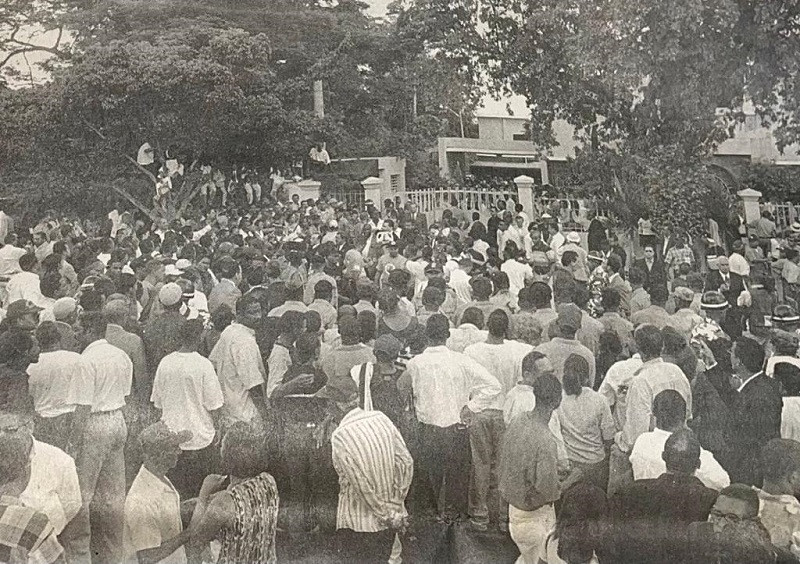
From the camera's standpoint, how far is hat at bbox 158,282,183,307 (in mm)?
4598

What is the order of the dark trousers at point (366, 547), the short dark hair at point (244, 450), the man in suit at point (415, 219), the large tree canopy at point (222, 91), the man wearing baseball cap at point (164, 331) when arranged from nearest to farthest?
the dark trousers at point (366, 547), the short dark hair at point (244, 450), the man wearing baseball cap at point (164, 331), the large tree canopy at point (222, 91), the man in suit at point (415, 219)

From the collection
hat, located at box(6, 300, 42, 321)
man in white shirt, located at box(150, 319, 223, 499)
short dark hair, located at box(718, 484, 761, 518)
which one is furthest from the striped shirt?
hat, located at box(6, 300, 42, 321)

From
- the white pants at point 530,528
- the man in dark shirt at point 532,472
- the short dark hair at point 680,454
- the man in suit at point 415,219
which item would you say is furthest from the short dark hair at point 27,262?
the short dark hair at point 680,454

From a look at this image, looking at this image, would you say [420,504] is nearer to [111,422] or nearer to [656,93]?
[111,422]

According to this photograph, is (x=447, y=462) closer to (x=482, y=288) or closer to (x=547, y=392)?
(x=547, y=392)

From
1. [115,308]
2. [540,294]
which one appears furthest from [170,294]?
[540,294]

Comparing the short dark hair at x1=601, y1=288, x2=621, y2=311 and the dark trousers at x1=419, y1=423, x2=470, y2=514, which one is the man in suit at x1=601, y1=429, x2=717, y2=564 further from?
the short dark hair at x1=601, y1=288, x2=621, y2=311

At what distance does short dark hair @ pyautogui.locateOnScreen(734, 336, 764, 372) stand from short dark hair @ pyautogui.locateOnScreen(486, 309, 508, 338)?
1.22 meters

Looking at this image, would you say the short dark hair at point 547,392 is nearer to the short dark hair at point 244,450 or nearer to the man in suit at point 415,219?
the short dark hair at point 244,450

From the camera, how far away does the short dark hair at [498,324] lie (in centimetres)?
426

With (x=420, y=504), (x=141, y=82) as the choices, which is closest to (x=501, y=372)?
(x=420, y=504)

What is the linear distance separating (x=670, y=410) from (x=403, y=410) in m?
1.32

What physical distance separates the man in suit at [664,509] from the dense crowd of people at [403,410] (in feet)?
0.04

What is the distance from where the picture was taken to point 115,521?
13.1 ft
